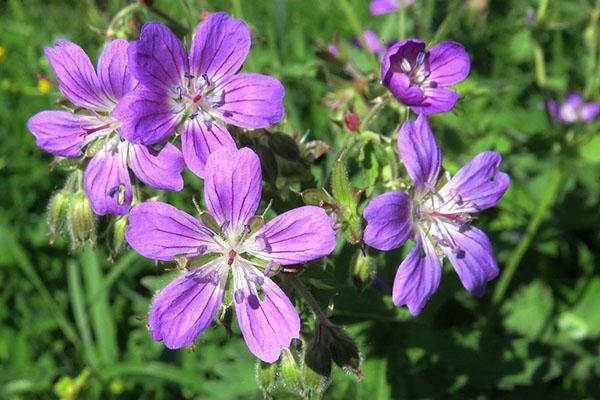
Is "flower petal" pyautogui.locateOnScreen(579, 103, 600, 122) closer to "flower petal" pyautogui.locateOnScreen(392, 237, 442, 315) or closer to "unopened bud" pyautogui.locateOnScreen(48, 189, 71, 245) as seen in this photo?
"flower petal" pyautogui.locateOnScreen(392, 237, 442, 315)

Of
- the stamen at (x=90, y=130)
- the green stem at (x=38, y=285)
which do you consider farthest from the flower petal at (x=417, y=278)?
the green stem at (x=38, y=285)

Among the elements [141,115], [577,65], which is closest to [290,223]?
[141,115]

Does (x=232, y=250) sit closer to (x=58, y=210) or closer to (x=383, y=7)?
(x=58, y=210)

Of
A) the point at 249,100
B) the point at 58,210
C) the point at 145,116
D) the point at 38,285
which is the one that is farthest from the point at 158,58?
the point at 38,285

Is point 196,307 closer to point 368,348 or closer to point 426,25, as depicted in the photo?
point 368,348

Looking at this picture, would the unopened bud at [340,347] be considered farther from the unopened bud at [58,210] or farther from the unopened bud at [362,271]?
the unopened bud at [58,210]

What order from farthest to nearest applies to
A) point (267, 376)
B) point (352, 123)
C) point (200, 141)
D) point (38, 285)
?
1. point (38, 285)
2. point (352, 123)
3. point (267, 376)
4. point (200, 141)
